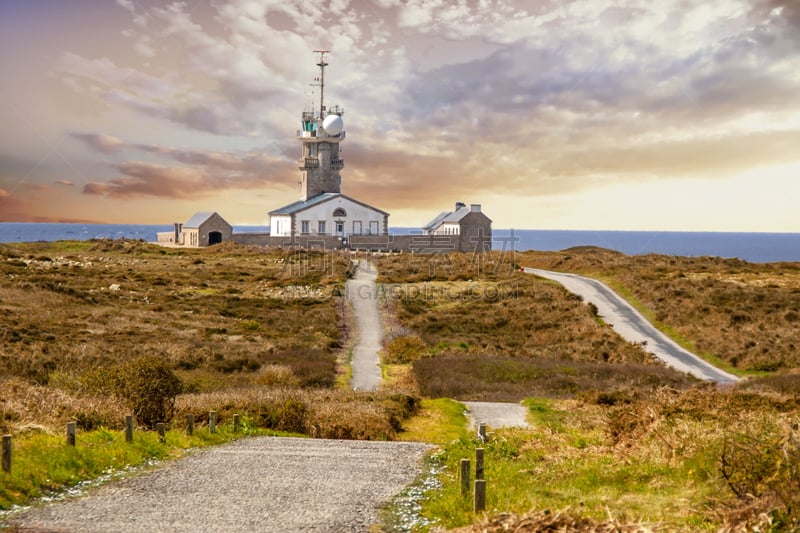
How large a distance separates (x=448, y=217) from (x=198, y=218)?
3359cm

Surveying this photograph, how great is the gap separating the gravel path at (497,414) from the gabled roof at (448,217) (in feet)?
208

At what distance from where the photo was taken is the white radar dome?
89062 millimetres

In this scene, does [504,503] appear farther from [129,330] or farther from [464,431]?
[129,330]

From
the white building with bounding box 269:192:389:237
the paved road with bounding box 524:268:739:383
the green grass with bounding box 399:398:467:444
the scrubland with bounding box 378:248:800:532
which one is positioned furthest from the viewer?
the white building with bounding box 269:192:389:237

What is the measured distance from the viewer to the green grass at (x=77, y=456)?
11.0m

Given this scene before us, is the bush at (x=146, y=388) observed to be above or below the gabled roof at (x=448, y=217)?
Answer: below

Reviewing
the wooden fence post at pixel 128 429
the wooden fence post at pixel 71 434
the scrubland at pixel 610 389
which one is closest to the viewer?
the scrubland at pixel 610 389

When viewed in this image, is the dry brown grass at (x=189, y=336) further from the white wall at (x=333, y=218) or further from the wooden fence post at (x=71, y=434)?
the white wall at (x=333, y=218)

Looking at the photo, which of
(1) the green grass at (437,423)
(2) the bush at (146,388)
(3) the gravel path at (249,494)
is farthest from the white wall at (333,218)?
(3) the gravel path at (249,494)

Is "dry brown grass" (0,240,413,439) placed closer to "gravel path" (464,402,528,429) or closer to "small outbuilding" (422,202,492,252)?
"gravel path" (464,402,528,429)

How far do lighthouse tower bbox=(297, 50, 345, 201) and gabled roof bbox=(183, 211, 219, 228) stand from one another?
12632 millimetres

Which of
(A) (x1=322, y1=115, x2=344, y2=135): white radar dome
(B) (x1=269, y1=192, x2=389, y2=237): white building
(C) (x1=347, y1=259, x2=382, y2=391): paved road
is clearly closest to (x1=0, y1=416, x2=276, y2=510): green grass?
(C) (x1=347, y1=259, x2=382, y2=391): paved road

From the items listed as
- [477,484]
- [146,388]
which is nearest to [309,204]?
[146,388]

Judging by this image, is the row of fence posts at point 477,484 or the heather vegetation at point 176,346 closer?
the row of fence posts at point 477,484
